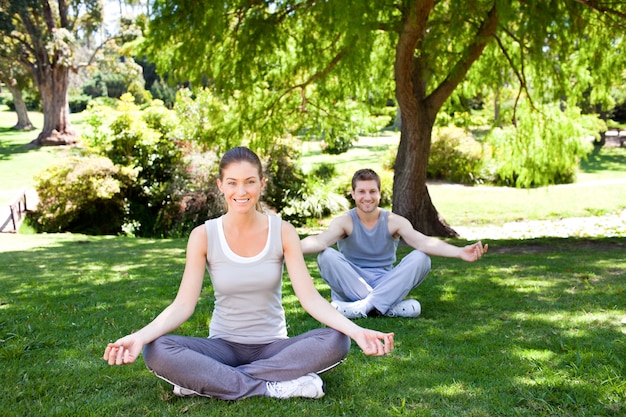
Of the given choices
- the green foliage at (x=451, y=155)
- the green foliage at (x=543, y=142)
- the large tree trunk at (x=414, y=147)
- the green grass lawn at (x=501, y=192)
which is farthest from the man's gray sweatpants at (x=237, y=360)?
the green foliage at (x=451, y=155)

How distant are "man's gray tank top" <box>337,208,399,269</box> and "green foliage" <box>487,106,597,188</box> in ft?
25.9

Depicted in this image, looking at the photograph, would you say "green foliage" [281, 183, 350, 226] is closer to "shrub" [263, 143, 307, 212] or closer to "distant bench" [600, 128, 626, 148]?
"shrub" [263, 143, 307, 212]

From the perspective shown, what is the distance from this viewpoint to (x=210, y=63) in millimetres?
12031

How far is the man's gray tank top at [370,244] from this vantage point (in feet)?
17.4

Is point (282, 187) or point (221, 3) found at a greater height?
point (221, 3)

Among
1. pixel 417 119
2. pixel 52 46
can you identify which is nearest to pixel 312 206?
pixel 417 119

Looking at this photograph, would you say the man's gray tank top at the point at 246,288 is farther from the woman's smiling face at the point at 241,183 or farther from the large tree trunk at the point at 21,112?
the large tree trunk at the point at 21,112

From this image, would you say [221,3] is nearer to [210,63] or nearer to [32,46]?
[210,63]

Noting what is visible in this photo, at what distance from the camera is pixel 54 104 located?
30375mm

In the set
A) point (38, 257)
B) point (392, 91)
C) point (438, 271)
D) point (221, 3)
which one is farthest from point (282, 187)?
point (438, 271)

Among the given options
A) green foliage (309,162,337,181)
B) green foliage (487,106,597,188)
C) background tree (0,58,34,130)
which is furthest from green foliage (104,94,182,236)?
background tree (0,58,34,130)

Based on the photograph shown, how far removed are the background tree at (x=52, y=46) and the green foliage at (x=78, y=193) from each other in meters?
15.3

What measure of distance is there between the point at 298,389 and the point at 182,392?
1.94ft

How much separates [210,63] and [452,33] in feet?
14.9
